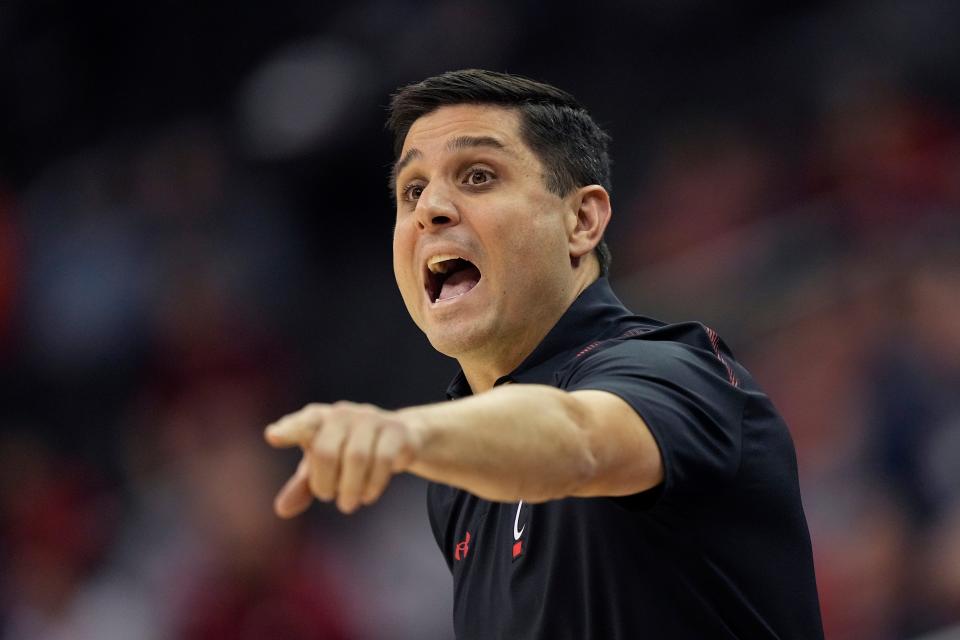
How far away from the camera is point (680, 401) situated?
85.5 inches

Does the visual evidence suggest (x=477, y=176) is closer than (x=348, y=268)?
Yes

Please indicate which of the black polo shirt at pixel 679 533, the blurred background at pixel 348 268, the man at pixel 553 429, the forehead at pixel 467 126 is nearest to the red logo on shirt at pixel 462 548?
the man at pixel 553 429

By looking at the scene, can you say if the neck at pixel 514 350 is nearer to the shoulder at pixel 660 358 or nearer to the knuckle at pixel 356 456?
the shoulder at pixel 660 358

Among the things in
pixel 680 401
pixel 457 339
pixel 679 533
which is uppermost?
pixel 457 339

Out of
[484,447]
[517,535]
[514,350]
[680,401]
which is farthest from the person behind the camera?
[514,350]

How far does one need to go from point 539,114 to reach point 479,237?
1.48 ft

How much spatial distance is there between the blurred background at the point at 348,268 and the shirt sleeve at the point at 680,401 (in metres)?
2.68

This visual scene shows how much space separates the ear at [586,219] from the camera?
Answer: 10.2ft

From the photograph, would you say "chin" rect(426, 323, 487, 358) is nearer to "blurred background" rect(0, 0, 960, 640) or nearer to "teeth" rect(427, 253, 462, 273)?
"teeth" rect(427, 253, 462, 273)

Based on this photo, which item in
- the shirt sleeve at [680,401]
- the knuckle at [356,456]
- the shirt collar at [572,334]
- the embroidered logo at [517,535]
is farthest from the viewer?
the shirt collar at [572,334]

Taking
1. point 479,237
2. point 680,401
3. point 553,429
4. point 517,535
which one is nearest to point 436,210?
point 479,237

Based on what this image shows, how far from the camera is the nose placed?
297cm

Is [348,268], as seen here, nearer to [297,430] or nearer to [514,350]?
[514,350]

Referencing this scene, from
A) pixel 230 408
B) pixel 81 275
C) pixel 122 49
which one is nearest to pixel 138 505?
pixel 230 408
